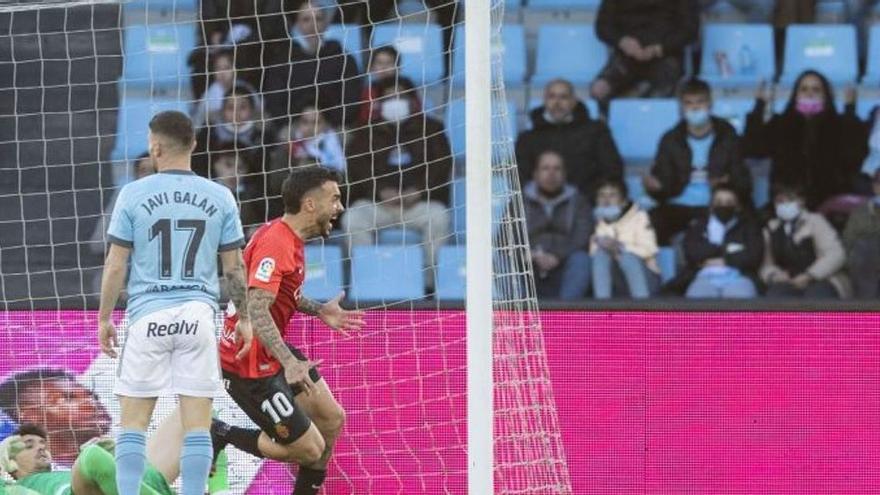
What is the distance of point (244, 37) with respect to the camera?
9711mm

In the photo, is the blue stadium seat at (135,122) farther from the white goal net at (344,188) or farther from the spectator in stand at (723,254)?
the spectator in stand at (723,254)

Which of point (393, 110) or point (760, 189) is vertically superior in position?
point (393, 110)

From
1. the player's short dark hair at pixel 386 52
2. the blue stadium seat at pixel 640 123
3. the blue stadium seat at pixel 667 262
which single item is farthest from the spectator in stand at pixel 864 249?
the player's short dark hair at pixel 386 52

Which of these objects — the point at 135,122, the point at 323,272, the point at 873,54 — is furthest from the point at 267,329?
the point at 873,54

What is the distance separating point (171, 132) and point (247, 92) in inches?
118

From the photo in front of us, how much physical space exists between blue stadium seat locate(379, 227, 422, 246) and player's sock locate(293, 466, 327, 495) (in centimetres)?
200

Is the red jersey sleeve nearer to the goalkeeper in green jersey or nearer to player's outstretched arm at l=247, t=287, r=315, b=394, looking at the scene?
player's outstretched arm at l=247, t=287, r=315, b=394

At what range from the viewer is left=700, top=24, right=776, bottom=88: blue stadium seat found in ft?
36.0

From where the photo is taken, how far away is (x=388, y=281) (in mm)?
9062

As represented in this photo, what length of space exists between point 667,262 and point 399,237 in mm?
1419

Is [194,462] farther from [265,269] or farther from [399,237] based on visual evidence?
[399,237]

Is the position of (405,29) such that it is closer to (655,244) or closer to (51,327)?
(655,244)

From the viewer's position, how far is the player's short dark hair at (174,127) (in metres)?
6.52

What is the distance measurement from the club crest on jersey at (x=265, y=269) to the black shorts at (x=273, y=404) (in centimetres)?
49
